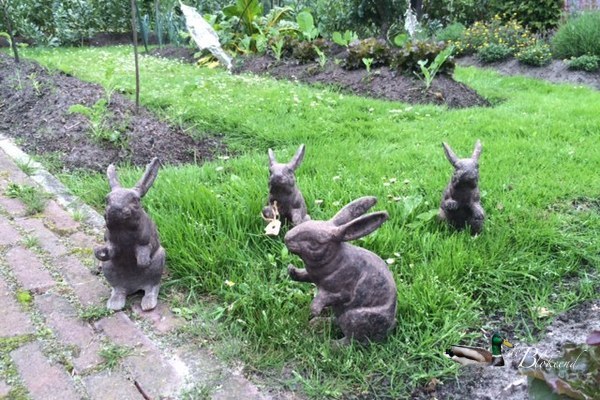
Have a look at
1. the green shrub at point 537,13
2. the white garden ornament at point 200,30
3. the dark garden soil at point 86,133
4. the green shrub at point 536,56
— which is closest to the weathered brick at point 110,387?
the dark garden soil at point 86,133

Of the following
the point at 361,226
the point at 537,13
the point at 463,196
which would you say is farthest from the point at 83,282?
the point at 537,13

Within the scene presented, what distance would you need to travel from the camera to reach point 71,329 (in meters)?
2.43

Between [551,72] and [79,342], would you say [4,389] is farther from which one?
[551,72]

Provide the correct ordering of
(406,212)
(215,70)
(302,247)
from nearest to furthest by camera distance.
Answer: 1. (302,247)
2. (406,212)
3. (215,70)

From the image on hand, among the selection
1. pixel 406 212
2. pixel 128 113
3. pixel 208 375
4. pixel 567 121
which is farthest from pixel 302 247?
pixel 567 121

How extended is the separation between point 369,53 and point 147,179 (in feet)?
19.1

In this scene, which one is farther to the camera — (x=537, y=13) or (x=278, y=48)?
(x=537, y=13)

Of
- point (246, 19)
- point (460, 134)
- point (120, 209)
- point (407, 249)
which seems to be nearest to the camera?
point (120, 209)

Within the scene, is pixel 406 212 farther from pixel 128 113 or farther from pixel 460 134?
pixel 128 113

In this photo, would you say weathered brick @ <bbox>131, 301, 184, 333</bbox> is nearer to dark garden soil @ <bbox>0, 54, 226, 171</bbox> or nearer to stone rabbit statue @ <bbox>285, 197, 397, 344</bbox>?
stone rabbit statue @ <bbox>285, 197, 397, 344</bbox>

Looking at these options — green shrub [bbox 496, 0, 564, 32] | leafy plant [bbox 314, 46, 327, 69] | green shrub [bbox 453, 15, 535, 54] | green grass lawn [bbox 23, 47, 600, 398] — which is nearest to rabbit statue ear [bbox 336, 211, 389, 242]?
green grass lawn [bbox 23, 47, 600, 398]

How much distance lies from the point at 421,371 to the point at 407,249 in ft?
2.98

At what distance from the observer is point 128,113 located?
5277 mm

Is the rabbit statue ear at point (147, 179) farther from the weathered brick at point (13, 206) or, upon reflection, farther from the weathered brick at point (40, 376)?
the weathered brick at point (13, 206)
